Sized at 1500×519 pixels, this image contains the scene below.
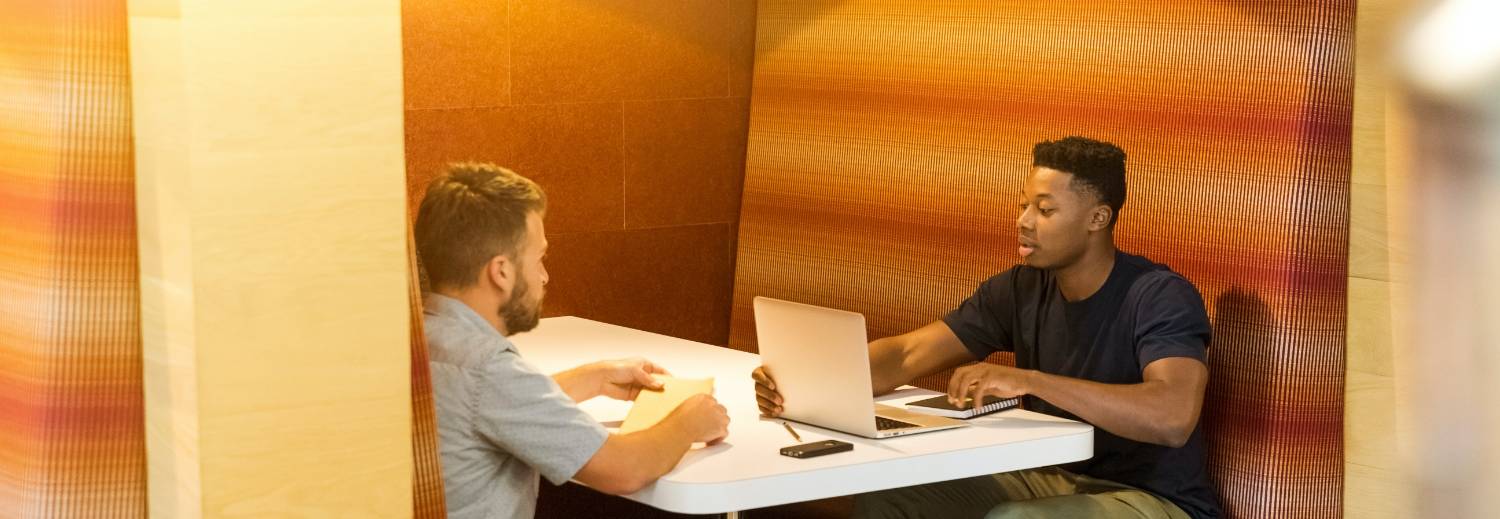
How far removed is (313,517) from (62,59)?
65cm

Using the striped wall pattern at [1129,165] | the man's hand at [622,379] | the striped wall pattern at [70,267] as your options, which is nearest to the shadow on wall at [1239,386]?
the striped wall pattern at [1129,165]

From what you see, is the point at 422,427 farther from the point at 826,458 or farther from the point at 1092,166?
the point at 1092,166

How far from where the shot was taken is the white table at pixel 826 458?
2646mm

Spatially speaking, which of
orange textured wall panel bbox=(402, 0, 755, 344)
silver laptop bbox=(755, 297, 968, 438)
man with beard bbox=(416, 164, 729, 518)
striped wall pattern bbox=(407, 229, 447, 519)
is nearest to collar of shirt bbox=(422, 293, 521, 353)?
man with beard bbox=(416, 164, 729, 518)

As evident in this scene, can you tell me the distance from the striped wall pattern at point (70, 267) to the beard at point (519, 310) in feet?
2.20

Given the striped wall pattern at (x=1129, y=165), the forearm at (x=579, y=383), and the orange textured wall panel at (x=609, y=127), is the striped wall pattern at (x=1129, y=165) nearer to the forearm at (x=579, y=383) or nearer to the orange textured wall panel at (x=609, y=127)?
the orange textured wall panel at (x=609, y=127)

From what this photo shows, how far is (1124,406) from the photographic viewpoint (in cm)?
321

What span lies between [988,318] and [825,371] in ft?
2.85

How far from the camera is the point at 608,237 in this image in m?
5.01

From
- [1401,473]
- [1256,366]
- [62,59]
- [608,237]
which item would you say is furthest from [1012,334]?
[62,59]

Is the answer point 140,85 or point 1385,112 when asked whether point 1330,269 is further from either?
point 140,85

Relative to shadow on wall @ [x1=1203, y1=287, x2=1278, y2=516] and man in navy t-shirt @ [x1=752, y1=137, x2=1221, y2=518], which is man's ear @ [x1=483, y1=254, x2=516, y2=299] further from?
→ shadow on wall @ [x1=1203, y1=287, x2=1278, y2=516]

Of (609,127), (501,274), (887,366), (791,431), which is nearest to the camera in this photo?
(501,274)

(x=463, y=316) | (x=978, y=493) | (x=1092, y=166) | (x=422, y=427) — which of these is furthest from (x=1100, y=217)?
(x=422, y=427)
